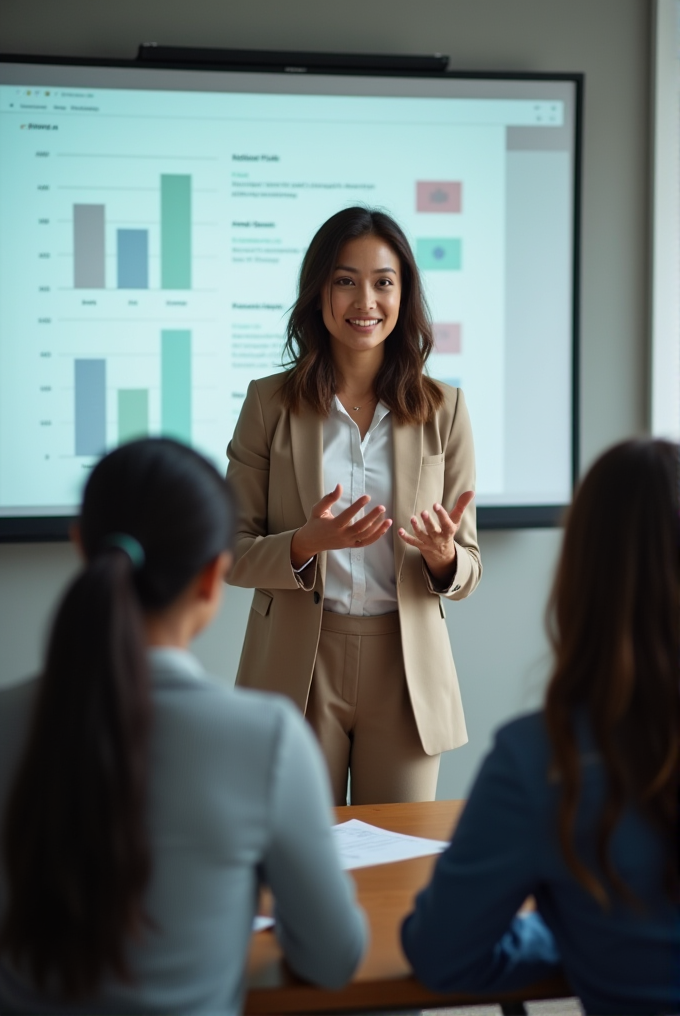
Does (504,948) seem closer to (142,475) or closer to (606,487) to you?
(606,487)

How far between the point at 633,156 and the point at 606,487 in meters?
2.77

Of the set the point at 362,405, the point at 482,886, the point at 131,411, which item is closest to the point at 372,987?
the point at 482,886

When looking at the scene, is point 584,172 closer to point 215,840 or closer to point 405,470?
point 405,470

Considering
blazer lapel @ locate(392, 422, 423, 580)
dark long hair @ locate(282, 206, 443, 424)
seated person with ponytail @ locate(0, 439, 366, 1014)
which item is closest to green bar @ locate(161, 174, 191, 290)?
dark long hair @ locate(282, 206, 443, 424)

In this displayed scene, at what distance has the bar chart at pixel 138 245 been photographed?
10.2 ft

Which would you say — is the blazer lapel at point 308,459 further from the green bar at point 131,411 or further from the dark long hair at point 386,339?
the green bar at point 131,411

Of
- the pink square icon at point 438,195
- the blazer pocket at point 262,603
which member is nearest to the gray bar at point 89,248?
the pink square icon at point 438,195

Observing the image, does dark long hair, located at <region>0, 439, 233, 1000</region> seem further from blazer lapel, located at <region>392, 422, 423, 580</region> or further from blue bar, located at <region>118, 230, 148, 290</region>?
blue bar, located at <region>118, 230, 148, 290</region>

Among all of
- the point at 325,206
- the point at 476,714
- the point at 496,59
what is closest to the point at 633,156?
the point at 496,59

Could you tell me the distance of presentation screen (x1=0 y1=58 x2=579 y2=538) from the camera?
3.08 metres


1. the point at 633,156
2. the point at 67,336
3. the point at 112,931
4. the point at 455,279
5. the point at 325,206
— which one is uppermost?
the point at 633,156

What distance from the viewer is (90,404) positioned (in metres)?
3.14

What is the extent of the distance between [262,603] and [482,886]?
48.9 inches

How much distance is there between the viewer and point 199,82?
309cm
